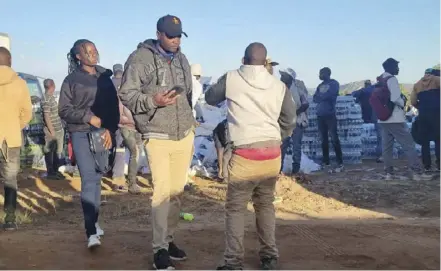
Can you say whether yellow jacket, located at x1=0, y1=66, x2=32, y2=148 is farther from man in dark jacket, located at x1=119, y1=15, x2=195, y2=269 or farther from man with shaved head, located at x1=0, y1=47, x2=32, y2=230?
man in dark jacket, located at x1=119, y1=15, x2=195, y2=269

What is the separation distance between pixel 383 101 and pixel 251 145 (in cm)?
639

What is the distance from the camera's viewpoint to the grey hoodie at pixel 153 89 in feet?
14.6

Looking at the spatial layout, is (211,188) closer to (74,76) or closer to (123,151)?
(123,151)

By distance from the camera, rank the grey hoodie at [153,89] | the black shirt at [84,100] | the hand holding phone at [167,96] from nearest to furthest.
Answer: the hand holding phone at [167,96], the grey hoodie at [153,89], the black shirt at [84,100]

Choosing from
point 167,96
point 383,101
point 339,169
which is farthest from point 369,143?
point 167,96

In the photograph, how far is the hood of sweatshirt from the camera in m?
4.50

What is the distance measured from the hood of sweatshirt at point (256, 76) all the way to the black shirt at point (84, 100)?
140cm

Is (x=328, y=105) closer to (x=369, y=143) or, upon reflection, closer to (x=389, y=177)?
(x=389, y=177)

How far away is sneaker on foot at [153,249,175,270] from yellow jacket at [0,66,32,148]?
246 centimetres

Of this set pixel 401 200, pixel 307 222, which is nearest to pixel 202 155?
pixel 401 200

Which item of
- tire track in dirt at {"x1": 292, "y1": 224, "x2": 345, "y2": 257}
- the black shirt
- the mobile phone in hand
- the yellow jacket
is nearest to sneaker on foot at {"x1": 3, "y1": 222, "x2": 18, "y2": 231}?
the yellow jacket

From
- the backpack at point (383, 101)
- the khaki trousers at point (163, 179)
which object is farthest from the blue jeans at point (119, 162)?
the khaki trousers at point (163, 179)

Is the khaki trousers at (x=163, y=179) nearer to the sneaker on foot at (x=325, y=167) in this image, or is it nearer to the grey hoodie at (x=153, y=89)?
the grey hoodie at (x=153, y=89)

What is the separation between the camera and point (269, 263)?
455cm
